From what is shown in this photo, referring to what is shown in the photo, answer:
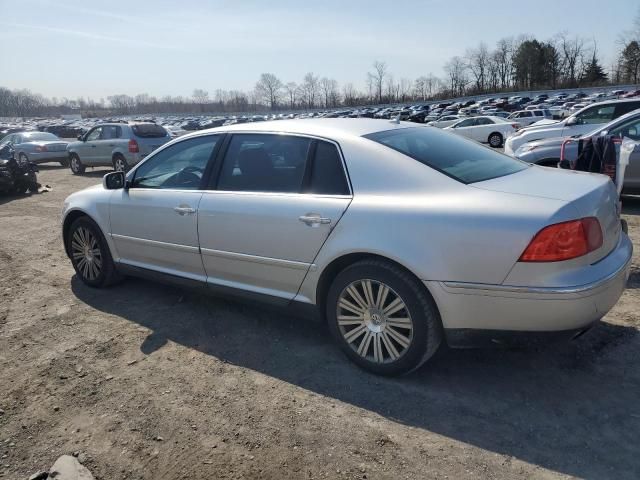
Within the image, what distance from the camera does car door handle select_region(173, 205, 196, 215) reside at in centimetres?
397

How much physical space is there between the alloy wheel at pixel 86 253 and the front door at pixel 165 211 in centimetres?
39

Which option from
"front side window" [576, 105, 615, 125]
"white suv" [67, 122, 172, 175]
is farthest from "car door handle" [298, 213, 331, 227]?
"white suv" [67, 122, 172, 175]

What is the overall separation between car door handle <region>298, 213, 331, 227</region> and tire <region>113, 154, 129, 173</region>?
13.7 metres

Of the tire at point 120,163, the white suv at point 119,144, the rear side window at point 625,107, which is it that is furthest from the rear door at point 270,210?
the tire at point 120,163

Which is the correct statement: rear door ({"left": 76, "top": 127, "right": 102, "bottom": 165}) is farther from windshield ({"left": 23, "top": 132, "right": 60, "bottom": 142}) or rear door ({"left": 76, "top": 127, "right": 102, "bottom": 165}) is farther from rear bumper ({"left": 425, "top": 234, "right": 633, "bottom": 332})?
rear bumper ({"left": 425, "top": 234, "right": 633, "bottom": 332})

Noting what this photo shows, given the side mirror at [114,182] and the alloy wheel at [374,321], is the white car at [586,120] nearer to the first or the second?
the side mirror at [114,182]

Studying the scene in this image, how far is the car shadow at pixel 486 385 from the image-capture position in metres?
2.54

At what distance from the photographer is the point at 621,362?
10.7 ft

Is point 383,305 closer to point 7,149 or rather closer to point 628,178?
point 628,178

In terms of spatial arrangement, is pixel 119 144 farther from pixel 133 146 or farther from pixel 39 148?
pixel 39 148

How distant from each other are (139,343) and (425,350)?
2.25 meters

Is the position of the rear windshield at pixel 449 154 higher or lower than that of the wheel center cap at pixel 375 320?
higher

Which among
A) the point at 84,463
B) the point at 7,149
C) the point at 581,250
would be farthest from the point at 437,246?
the point at 7,149

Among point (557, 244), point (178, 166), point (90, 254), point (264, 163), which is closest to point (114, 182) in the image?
point (178, 166)
